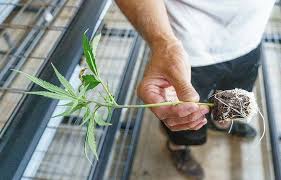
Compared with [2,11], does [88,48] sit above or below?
below

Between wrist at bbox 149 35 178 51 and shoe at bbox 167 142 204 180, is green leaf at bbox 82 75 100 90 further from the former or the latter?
shoe at bbox 167 142 204 180

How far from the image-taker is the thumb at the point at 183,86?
550 mm

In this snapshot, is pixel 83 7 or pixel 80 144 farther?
pixel 80 144

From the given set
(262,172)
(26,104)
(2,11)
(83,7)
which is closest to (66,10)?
(2,11)

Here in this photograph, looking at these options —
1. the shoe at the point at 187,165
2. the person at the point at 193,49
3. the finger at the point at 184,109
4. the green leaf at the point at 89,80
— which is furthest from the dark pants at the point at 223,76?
the green leaf at the point at 89,80

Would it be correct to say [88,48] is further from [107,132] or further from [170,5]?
[107,132]

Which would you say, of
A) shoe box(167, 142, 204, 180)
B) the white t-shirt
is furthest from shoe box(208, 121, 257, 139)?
the white t-shirt

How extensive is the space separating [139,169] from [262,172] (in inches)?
22.5

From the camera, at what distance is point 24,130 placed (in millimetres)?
582

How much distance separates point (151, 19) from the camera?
28.1 inches

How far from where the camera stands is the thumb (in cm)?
55

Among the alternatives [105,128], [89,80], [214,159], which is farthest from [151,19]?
[214,159]

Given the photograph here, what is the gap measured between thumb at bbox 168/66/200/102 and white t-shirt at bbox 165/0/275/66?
0.91 feet

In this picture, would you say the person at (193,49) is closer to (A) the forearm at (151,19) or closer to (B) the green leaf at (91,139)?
(A) the forearm at (151,19)
